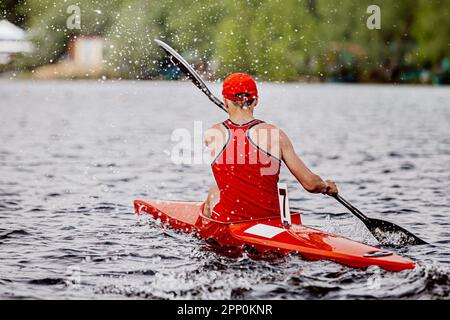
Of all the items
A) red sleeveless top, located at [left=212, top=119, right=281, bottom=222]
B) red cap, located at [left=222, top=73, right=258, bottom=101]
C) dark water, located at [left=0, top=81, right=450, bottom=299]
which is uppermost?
red cap, located at [left=222, top=73, right=258, bottom=101]

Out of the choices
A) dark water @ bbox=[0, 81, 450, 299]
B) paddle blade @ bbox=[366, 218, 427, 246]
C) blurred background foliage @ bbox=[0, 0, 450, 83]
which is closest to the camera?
dark water @ bbox=[0, 81, 450, 299]

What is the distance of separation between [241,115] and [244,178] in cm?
64

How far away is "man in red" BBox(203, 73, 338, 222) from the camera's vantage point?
26.5ft

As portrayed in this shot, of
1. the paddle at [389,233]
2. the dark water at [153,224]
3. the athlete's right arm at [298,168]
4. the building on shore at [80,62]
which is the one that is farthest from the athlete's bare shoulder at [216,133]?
the building on shore at [80,62]

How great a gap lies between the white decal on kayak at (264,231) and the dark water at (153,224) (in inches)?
12.0

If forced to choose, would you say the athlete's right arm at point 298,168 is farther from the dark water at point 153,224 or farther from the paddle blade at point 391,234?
the paddle blade at point 391,234

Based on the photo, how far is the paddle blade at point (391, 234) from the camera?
948 cm

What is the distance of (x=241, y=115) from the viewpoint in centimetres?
818

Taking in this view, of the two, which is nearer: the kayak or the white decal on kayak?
the kayak

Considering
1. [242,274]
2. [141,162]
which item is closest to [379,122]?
[141,162]

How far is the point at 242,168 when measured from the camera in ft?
27.0

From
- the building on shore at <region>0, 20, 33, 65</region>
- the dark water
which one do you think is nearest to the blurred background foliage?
the building on shore at <region>0, 20, 33, 65</region>

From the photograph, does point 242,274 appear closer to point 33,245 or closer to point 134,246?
point 134,246

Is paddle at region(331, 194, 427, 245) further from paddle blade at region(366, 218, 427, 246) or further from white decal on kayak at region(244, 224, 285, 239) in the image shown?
white decal on kayak at region(244, 224, 285, 239)
